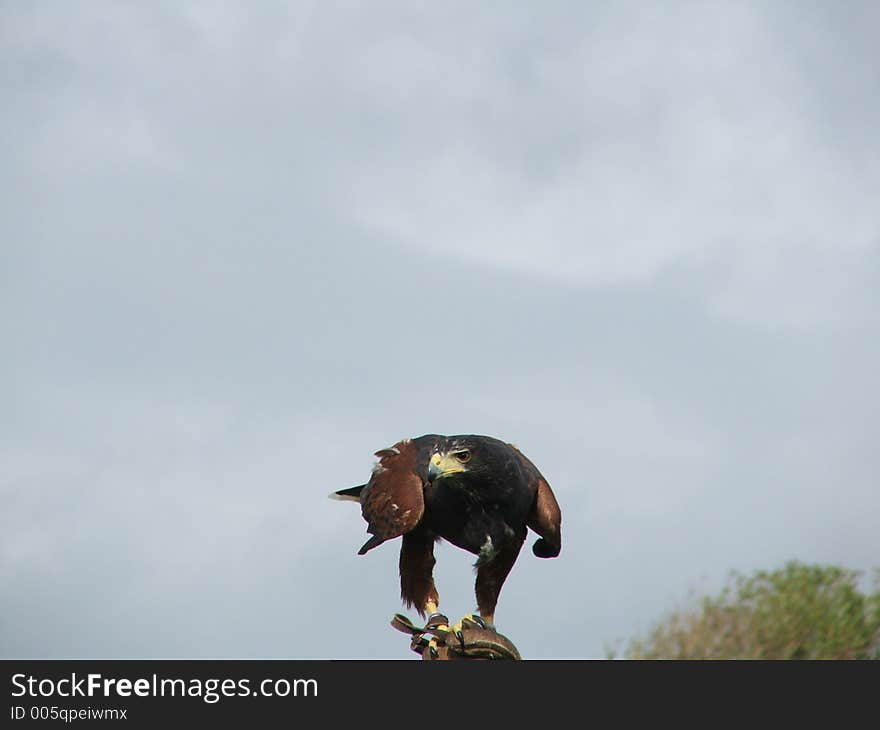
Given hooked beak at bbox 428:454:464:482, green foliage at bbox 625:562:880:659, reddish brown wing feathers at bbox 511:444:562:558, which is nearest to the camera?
hooked beak at bbox 428:454:464:482

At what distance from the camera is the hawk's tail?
10.8 meters

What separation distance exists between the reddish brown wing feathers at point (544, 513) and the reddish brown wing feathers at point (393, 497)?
922 millimetres

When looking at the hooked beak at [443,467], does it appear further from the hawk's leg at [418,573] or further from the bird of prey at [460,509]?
the hawk's leg at [418,573]

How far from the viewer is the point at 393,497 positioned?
9.58 metres

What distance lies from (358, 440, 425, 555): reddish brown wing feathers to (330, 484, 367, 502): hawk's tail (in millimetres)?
702

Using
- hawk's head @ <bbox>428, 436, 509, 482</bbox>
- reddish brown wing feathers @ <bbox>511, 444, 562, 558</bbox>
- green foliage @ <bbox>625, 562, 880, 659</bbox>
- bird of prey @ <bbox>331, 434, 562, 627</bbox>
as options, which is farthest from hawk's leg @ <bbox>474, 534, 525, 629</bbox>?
Answer: green foliage @ <bbox>625, 562, 880, 659</bbox>

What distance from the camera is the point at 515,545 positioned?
965 centimetres

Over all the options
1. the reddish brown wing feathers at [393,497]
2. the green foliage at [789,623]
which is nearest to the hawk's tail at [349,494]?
the reddish brown wing feathers at [393,497]

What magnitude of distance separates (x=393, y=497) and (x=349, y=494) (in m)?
1.40

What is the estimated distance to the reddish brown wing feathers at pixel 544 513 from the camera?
9828 millimetres

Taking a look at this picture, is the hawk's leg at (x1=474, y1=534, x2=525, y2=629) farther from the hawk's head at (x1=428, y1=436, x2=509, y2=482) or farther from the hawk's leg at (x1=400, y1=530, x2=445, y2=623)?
the hawk's head at (x1=428, y1=436, x2=509, y2=482)
